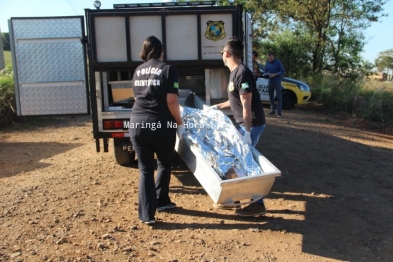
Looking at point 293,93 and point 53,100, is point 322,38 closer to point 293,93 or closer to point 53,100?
point 293,93

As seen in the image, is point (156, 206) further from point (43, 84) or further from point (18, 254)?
point (43, 84)

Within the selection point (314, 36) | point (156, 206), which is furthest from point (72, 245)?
point (314, 36)

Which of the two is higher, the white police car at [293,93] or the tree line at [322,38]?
the tree line at [322,38]

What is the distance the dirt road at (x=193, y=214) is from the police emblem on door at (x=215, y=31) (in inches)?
84.5

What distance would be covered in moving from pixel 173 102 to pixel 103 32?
82.2 inches

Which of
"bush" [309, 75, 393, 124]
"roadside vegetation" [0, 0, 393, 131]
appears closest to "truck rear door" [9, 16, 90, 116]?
"bush" [309, 75, 393, 124]

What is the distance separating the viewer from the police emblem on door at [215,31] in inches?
226

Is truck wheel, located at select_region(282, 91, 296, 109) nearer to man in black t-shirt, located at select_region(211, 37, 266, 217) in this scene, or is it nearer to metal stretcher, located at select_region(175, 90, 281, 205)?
man in black t-shirt, located at select_region(211, 37, 266, 217)

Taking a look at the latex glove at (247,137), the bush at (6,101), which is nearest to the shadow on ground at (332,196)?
the latex glove at (247,137)

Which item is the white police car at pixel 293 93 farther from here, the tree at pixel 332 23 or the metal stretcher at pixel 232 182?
the metal stretcher at pixel 232 182

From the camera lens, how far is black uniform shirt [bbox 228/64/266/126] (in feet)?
14.2

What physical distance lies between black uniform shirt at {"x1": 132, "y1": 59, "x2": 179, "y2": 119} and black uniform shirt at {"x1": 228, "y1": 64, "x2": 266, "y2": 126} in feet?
2.16

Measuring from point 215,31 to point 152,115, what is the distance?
6.92ft

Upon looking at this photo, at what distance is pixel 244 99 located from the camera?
14.2 feet
